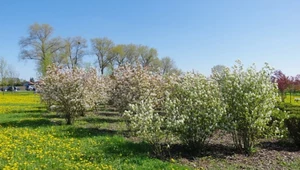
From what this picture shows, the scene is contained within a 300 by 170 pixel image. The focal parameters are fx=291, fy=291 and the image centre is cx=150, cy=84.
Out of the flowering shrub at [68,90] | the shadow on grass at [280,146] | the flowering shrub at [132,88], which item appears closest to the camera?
the shadow on grass at [280,146]

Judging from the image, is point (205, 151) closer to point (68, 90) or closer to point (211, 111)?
point (211, 111)

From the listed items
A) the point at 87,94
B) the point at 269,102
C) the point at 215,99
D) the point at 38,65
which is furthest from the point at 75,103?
the point at 38,65

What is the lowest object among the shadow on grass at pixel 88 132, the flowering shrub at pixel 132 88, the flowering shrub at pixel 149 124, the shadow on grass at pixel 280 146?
the shadow on grass at pixel 280 146

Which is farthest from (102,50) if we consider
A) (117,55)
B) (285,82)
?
(285,82)

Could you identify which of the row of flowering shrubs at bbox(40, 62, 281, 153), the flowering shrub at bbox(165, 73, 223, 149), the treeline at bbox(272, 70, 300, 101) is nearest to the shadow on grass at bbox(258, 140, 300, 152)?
the row of flowering shrubs at bbox(40, 62, 281, 153)

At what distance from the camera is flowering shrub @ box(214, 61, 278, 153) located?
7959 millimetres

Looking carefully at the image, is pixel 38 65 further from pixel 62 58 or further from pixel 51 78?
pixel 51 78

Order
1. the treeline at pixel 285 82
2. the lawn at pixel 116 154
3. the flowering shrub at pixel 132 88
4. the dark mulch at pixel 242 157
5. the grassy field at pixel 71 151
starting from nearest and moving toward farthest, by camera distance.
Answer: the grassy field at pixel 71 151
the lawn at pixel 116 154
the dark mulch at pixel 242 157
the flowering shrub at pixel 132 88
the treeline at pixel 285 82

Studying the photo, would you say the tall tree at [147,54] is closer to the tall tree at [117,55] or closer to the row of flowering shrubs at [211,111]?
the tall tree at [117,55]

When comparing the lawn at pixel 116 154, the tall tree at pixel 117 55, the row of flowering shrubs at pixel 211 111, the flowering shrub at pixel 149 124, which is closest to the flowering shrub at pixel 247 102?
the row of flowering shrubs at pixel 211 111

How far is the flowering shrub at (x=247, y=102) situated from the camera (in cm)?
796

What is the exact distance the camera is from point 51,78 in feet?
45.1

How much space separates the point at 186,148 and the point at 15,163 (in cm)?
452

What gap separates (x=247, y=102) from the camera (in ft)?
26.0
